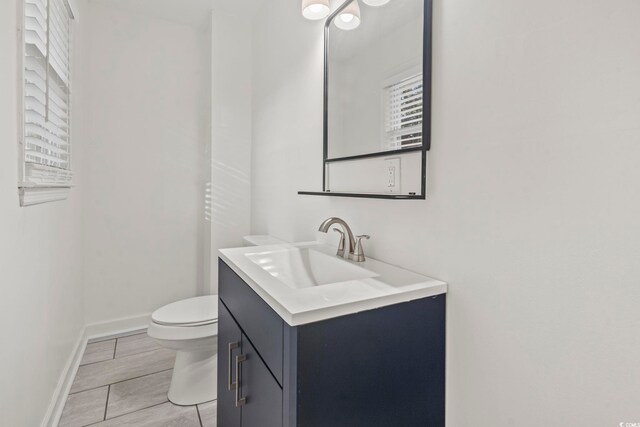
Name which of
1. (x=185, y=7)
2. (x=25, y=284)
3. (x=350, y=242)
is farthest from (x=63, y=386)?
(x=185, y=7)

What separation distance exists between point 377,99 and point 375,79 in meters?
0.08

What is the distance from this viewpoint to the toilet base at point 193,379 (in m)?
1.72

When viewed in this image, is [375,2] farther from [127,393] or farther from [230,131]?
[127,393]

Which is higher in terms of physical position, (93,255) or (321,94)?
(321,94)

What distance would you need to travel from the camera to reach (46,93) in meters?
1.39

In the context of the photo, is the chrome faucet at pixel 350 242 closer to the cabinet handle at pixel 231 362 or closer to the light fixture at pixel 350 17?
the cabinet handle at pixel 231 362

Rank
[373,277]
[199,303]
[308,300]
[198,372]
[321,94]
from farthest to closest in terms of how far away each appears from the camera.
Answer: [199,303] < [198,372] < [321,94] < [373,277] < [308,300]

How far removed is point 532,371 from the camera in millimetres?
732

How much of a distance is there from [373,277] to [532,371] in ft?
1.45

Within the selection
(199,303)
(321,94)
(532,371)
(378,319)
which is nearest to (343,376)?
(378,319)

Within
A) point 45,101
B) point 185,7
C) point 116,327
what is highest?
point 185,7

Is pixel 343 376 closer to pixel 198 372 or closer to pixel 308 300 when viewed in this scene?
pixel 308 300

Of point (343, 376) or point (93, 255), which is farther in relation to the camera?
point (93, 255)

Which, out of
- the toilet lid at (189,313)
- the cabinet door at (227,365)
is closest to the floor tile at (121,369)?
the toilet lid at (189,313)
